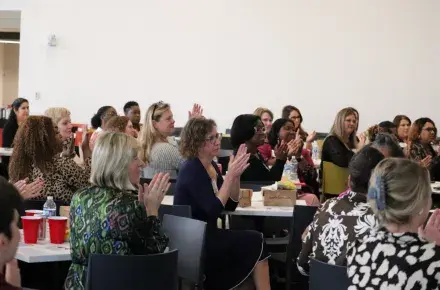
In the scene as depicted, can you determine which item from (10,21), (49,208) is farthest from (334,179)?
(10,21)

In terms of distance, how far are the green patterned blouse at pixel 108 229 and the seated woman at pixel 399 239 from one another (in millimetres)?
1085

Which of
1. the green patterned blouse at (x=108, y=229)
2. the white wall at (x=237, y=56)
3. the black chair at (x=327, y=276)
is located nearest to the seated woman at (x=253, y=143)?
the green patterned blouse at (x=108, y=229)

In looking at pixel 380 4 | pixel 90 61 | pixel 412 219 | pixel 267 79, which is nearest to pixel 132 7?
pixel 90 61

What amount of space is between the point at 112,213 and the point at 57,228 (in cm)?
60

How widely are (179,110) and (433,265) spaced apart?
1028 centimetres

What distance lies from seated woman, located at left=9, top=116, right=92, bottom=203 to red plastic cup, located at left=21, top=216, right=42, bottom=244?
114 centimetres

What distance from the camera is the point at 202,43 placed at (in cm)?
1288

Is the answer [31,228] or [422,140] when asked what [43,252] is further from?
[422,140]

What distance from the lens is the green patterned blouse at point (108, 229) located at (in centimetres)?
376

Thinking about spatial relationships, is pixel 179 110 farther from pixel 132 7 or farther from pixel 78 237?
pixel 78 237

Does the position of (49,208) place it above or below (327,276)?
above

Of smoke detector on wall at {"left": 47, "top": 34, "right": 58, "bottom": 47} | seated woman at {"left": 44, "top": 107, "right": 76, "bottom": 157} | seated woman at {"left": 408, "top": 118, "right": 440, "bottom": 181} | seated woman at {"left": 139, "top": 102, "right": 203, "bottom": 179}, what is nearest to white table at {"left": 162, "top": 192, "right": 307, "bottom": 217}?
seated woman at {"left": 139, "top": 102, "right": 203, "bottom": 179}

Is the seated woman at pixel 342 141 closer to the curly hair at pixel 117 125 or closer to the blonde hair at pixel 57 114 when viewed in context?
the curly hair at pixel 117 125

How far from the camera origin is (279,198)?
19.1ft
